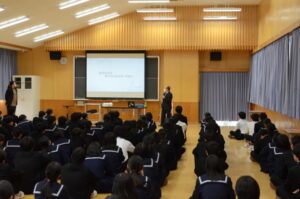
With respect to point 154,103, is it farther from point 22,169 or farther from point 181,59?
point 22,169

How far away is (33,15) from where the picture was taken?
11.6 metres

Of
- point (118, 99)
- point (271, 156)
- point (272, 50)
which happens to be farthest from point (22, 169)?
point (118, 99)

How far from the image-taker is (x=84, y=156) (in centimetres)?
422

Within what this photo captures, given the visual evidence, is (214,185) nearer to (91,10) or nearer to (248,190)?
(248,190)

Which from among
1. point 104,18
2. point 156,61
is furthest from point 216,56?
point 104,18

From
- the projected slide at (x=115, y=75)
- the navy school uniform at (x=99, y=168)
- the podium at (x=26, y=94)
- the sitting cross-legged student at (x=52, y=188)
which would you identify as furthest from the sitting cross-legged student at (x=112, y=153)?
the podium at (x=26, y=94)

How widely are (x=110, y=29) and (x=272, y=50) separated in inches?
270

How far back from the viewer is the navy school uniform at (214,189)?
3.34 m

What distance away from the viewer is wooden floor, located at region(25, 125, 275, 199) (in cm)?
560

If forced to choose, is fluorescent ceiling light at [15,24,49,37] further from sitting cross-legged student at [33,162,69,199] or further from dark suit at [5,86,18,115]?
sitting cross-legged student at [33,162,69,199]

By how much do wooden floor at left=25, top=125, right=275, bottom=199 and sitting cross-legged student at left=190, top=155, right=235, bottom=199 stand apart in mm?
1847

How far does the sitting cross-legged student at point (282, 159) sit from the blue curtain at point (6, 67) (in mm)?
11995

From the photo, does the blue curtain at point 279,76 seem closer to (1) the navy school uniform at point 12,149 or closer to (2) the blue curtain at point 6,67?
(1) the navy school uniform at point 12,149

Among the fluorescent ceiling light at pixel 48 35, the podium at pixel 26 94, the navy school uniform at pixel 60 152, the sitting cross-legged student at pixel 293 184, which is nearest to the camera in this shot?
the sitting cross-legged student at pixel 293 184
